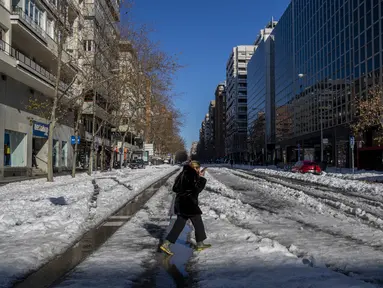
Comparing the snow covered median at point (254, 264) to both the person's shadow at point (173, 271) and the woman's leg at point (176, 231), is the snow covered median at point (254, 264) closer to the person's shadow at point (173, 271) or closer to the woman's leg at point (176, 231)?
the person's shadow at point (173, 271)

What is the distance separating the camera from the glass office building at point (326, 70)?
43.0 metres

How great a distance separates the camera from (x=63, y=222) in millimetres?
8891

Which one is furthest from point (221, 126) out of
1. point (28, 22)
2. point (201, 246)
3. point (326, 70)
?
point (201, 246)

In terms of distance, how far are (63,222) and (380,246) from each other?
6.47 meters

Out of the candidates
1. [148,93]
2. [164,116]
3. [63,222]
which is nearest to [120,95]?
[148,93]

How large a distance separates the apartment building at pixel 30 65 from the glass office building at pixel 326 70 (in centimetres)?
2793

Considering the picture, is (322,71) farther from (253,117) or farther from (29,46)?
(253,117)

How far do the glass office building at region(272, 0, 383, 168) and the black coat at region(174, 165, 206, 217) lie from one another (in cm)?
3937

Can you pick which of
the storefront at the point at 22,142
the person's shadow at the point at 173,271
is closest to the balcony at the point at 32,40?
the storefront at the point at 22,142

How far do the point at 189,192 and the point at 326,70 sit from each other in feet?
176

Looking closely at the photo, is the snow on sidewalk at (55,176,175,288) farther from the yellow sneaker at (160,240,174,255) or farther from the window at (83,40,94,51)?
the window at (83,40,94,51)

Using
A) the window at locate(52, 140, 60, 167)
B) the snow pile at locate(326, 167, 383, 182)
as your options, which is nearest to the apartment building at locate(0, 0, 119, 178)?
the window at locate(52, 140, 60, 167)

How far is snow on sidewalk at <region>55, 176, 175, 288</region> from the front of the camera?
15.7 feet

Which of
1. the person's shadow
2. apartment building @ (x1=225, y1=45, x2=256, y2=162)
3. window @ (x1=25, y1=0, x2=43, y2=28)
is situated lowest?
the person's shadow
